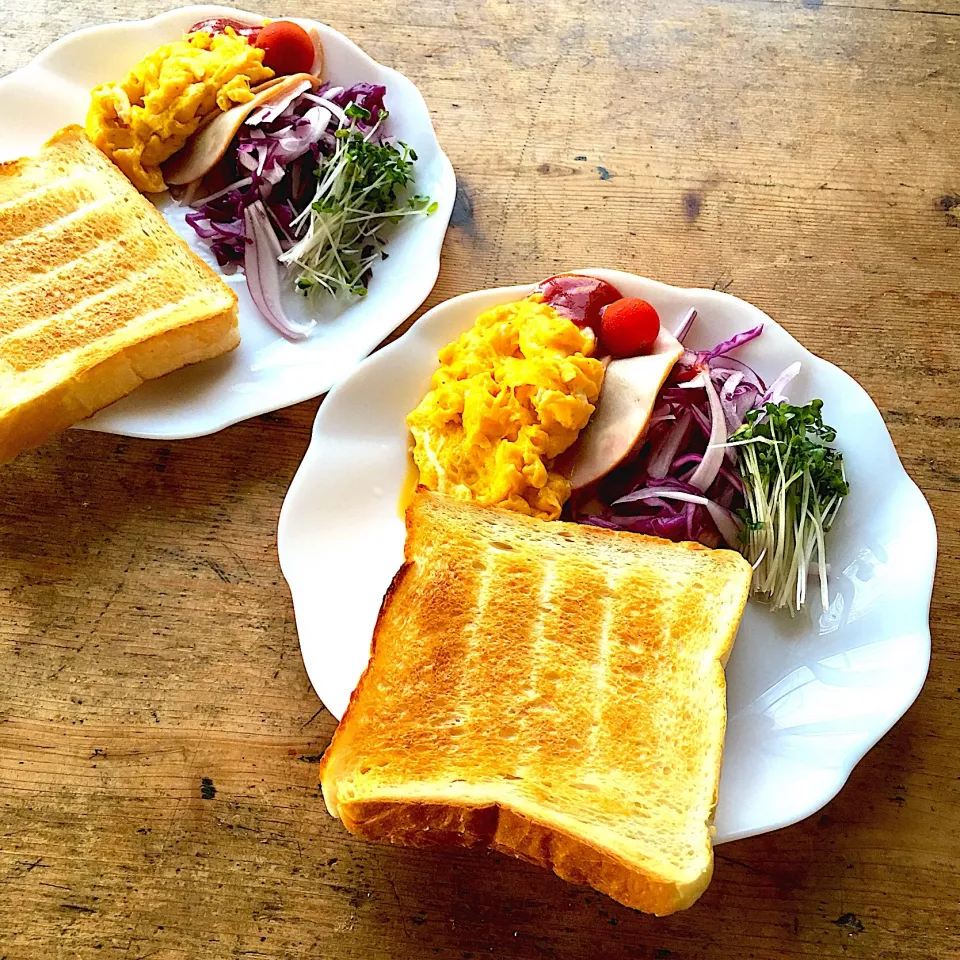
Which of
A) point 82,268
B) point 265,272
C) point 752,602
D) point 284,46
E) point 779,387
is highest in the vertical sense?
point 284,46

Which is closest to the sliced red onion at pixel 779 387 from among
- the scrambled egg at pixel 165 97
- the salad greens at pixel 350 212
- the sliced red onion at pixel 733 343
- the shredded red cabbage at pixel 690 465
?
the shredded red cabbage at pixel 690 465

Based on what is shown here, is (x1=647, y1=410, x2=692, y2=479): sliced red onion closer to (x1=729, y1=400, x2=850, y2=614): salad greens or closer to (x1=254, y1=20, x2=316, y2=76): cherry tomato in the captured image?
(x1=729, y1=400, x2=850, y2=614): salad greens

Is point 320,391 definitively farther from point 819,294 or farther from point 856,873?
point 856,873

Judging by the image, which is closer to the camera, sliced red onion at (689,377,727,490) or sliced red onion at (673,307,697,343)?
sliced red onion at (689,377,727,490)

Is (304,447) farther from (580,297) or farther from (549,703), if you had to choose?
(549,703)

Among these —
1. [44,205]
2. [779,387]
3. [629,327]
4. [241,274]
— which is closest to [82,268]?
[44,205]

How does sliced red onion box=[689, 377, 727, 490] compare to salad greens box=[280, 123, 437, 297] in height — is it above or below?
below

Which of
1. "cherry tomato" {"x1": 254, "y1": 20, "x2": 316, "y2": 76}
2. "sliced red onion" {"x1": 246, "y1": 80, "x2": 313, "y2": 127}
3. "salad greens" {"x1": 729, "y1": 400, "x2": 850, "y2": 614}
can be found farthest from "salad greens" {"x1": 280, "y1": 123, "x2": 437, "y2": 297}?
"salad greens" {"x1": 729, "y1": 400, "x2": 850, "y2": 614}

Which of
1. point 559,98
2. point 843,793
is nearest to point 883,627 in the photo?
point 843,793
